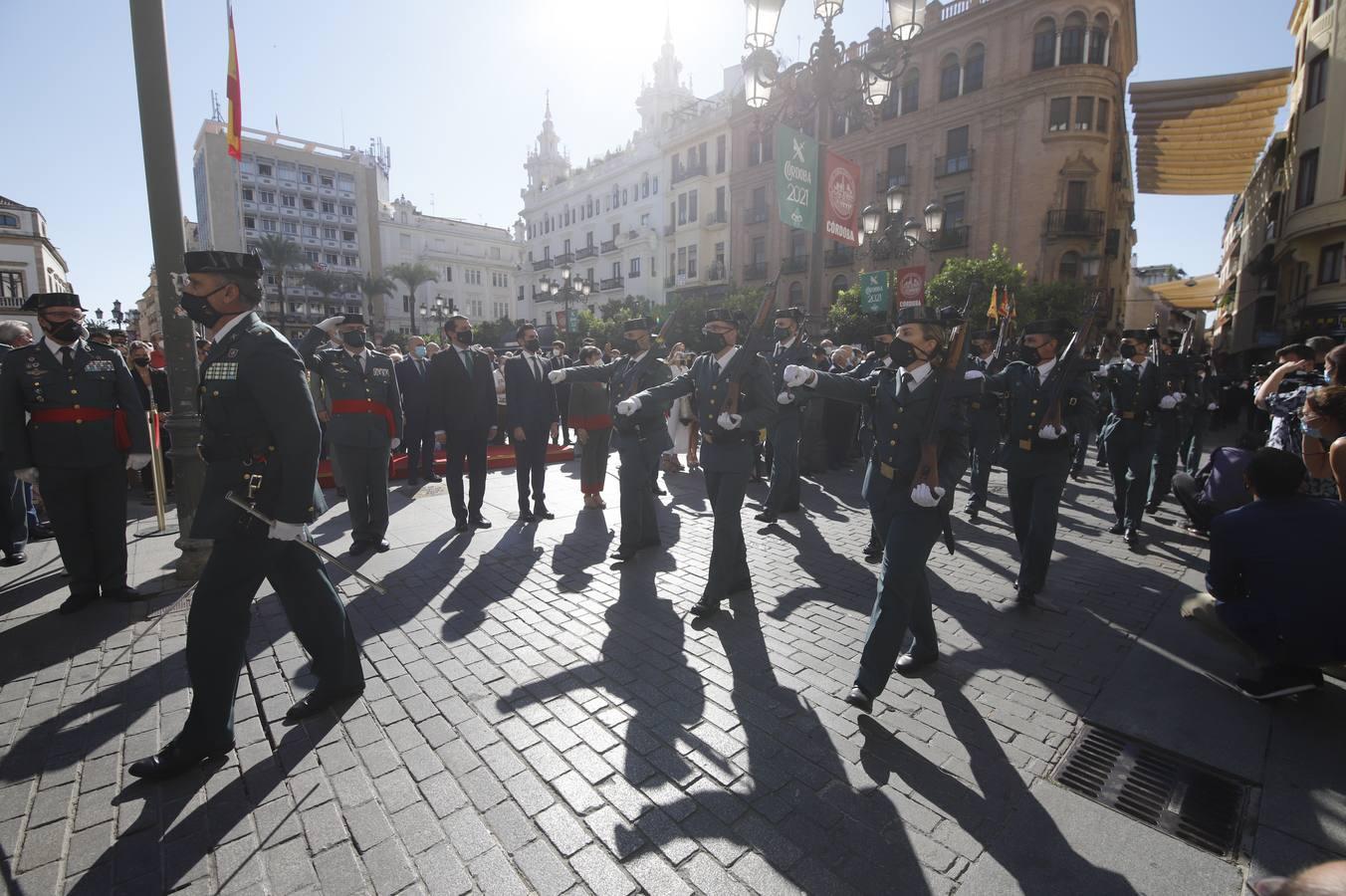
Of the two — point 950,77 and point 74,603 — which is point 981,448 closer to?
point 74,603

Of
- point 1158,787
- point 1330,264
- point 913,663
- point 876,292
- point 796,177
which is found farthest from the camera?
point 1330,264

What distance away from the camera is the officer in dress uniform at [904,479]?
351cm

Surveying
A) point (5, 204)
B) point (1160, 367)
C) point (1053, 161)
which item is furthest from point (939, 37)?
point (5, 204)

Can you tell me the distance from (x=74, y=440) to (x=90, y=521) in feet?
2.16

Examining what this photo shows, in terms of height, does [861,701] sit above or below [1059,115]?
below

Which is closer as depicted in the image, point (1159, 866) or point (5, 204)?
point (1159, 866)

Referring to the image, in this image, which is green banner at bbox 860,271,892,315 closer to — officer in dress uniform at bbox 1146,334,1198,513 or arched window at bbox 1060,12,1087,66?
officer in dress uniform at bbox 1146,334,1198,513

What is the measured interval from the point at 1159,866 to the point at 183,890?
379cm

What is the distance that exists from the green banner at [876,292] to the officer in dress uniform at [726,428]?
4949 mm

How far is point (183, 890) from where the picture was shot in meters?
2.34

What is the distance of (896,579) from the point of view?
355 centimetres

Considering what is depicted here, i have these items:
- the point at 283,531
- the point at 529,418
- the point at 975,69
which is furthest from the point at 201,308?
the point at 975,69

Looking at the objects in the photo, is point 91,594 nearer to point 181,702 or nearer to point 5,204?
point 181,702

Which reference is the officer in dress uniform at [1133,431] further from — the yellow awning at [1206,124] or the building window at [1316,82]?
the building window at [1316,82]
